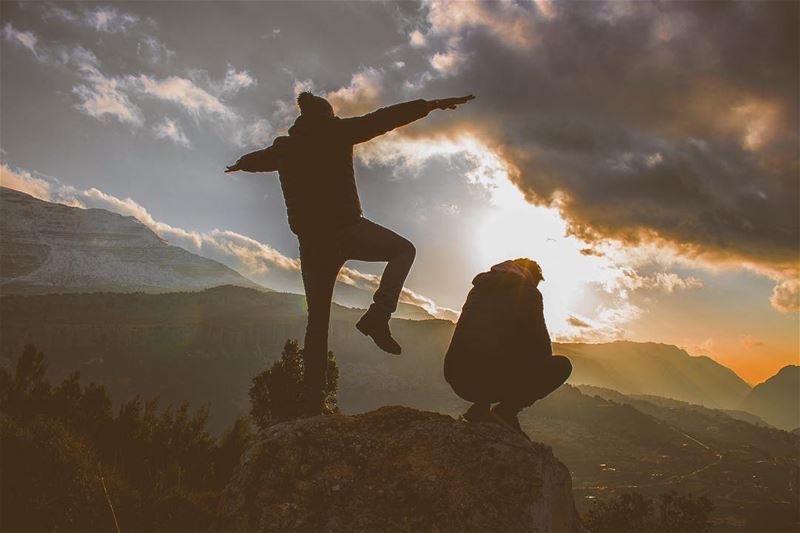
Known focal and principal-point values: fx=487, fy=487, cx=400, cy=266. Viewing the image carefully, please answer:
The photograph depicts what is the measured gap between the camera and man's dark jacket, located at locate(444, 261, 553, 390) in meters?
5.14

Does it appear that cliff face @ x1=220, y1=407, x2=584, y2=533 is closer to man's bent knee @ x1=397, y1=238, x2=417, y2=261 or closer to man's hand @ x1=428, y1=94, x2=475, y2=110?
man's bent knee @ x1=397, y1=238, x2=417, y2=261

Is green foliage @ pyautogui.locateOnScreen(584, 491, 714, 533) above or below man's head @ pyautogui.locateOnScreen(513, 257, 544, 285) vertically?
below

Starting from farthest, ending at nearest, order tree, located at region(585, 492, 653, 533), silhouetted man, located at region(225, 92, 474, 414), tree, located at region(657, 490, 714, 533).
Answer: tree, located at region(657, 490, 714, 533) < tree, located at region(585, 492, 653, 533) < silhouetted man, located at region(225, 92, 474, 414)

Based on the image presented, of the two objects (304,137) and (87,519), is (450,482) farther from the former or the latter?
(87,519)

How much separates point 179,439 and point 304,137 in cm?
2511

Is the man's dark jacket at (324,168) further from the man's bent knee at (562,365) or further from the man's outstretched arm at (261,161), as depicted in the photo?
the man's bent knee at (562,365)

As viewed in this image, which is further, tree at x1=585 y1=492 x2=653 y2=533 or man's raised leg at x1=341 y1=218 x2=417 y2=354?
tree at x1=585 y1=492 x2=653 y2=533

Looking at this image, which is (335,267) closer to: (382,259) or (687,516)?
(382,259)

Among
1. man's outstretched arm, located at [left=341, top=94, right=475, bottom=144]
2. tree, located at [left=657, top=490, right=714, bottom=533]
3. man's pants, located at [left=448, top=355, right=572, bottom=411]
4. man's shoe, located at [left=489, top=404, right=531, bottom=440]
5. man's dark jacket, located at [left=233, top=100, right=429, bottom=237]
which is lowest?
tree, located at [left=657, top=490, right=714, bottom=533]

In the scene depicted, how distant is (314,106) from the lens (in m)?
5.94

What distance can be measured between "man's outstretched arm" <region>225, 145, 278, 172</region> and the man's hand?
204cm

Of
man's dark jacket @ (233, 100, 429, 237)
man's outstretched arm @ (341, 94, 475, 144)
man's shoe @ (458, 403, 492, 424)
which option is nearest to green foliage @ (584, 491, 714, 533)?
man's shoe @ (458, 403, 492, 424)

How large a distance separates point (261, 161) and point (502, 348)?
3725mm

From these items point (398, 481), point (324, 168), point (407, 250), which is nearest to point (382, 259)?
point (407, 250)
